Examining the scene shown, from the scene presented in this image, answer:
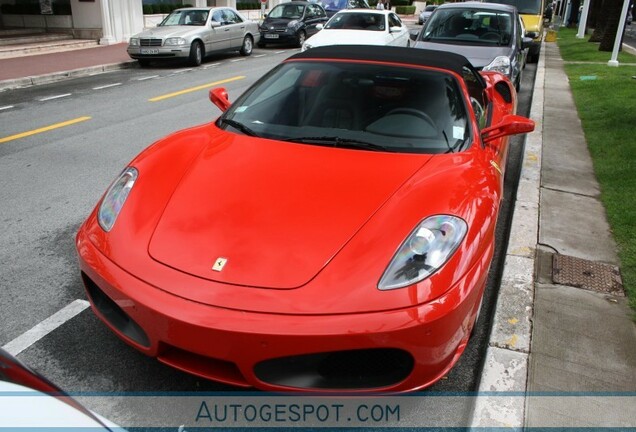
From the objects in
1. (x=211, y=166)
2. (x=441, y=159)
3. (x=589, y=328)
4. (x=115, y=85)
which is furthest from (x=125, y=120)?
(x=589, y=328)

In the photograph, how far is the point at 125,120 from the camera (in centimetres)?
827

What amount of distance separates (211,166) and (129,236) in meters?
0.64

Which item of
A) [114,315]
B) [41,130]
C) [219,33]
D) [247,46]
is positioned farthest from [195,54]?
[114,315]

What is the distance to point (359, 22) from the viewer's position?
13.5 metres

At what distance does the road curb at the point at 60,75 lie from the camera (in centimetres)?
1187

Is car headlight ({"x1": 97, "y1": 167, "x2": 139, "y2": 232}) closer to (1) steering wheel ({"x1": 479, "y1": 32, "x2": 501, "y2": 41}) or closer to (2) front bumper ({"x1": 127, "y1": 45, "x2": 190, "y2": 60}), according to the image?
(1) steering wheel ({"x1": 479, "y1": 32, "x2": 501, "y2": 41})

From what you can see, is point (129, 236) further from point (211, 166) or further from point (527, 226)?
point (527, 226)

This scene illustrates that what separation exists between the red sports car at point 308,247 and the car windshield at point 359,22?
10.5 metres

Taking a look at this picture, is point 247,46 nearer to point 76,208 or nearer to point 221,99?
point 76,208

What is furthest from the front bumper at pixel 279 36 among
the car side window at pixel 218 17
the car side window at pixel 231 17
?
the car side window at pixel 218 17

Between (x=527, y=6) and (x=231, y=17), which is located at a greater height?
(x=527, y=6)

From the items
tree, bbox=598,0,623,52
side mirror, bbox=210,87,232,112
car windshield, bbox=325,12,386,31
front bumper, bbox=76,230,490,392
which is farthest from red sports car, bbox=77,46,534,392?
tree, bbox=598,0,623,52

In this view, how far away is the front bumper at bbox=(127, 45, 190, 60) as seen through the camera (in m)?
14.4

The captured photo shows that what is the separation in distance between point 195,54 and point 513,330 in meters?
13.6
